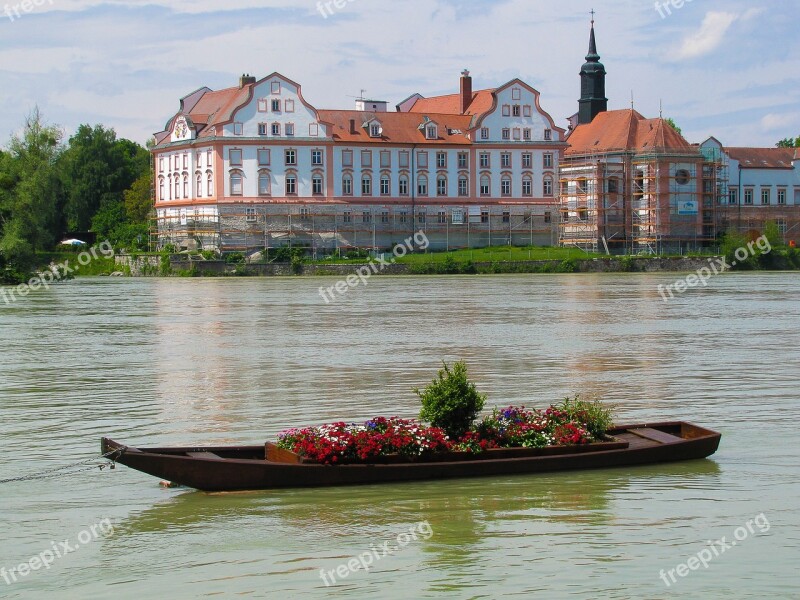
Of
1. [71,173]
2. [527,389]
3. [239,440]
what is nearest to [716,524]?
[239,440]

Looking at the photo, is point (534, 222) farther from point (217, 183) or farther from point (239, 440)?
point (239, 440)

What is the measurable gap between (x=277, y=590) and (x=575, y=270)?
295 feet

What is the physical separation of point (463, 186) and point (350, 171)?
11827 millimetres

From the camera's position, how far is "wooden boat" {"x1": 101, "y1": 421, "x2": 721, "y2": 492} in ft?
50.0

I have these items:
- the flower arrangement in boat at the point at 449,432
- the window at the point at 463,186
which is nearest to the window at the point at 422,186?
the window at the point at 463,186

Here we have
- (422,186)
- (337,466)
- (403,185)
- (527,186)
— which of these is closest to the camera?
(337,466)

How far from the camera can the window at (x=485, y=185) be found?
384 feet

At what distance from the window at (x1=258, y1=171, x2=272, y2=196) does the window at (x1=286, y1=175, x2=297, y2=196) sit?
5.80 feet

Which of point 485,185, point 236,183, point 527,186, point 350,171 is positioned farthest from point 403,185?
point 236,183

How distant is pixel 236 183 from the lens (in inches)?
4215

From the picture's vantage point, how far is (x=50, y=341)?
40.3m

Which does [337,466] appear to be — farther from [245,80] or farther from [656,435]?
[245,80]

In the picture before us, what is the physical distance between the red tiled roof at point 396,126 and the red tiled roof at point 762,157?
2888 cm

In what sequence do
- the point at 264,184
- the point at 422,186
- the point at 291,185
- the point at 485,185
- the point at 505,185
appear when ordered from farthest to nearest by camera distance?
the point at 505,185 < the point at 485,185 < the point at 422,186 < the point at 291,185 < the point at 264,184
